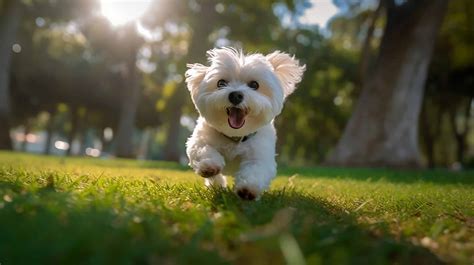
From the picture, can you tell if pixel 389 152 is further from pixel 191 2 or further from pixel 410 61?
pixel 191 2

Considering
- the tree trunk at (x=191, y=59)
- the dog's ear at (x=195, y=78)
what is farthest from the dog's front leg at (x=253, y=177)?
the tree trunk at (x=191, y=59)

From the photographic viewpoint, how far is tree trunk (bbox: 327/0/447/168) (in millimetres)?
15352

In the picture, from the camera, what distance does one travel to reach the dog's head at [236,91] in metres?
4.75

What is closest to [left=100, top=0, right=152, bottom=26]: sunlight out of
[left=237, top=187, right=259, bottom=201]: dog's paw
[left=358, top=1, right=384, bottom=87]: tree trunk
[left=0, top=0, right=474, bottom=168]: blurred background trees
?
[left=0, top=0, right=474, bottom=168]: blurred background trees

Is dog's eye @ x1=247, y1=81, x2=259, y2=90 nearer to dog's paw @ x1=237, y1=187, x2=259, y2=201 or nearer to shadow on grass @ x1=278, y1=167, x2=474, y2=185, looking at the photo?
dog's paw @ x1=237, y1=187, x2=259, y2=201

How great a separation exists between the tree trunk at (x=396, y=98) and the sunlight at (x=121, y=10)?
13494 millimetres

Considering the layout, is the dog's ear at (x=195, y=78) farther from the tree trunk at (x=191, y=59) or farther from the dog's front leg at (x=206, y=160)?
the tree trunk at (x=191, y=59)

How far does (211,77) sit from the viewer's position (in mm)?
5004

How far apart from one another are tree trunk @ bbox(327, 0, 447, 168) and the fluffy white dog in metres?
10.7

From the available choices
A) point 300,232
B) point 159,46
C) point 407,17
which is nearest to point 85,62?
point 159,46

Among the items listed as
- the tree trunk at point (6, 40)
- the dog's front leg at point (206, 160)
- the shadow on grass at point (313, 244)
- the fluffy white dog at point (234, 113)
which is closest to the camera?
the shadow on grass at point (313, 244)

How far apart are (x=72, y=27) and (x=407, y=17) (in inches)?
1005

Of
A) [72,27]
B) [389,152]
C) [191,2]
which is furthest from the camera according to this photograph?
[72,27]

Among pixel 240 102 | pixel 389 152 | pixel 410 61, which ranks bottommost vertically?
pixel 389 152
